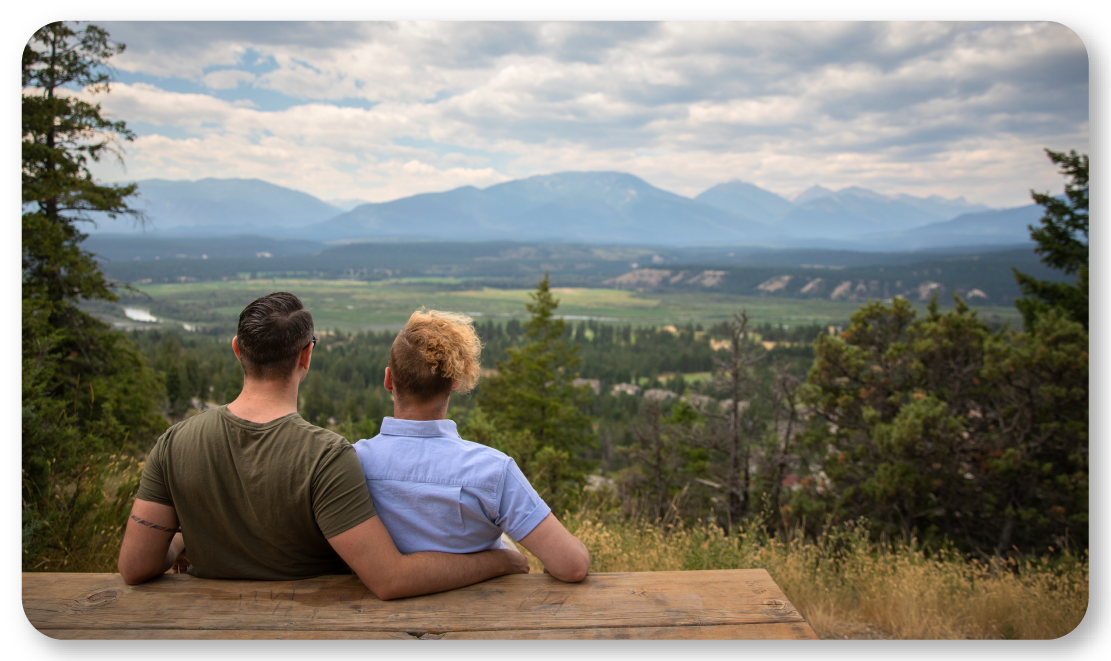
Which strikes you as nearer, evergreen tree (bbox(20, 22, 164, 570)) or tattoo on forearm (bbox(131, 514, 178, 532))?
tattoo on forearm (bbox(131, 514, 178, 532))

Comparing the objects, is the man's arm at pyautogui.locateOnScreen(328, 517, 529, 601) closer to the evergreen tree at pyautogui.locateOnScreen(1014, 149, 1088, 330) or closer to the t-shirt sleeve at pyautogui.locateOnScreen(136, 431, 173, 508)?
the t-shirt sleeve at pyautogui.locateOnScreen(136, 431, 173, 508)

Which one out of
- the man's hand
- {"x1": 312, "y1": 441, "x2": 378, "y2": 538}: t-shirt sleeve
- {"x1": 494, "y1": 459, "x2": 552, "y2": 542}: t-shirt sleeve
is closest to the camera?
{"x1": 312, "y1": 441, "x2": 378, "y2": 538}: t-shirt sleeve

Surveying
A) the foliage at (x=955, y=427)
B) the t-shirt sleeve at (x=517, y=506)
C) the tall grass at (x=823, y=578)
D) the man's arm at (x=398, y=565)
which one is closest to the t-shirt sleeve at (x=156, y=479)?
the man's arm at (x=398, y=565)

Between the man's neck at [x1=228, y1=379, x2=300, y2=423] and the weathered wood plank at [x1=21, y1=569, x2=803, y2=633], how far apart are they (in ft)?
2.15

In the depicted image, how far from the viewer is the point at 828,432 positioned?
47.6ft

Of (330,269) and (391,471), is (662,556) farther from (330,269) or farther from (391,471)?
(330,269)

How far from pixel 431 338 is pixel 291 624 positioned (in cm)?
106

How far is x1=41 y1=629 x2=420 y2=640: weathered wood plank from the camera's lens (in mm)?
1896

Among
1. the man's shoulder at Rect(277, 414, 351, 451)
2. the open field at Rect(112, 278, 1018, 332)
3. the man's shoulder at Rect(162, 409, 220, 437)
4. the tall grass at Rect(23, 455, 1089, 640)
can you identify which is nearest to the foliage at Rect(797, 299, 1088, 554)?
the tall grass at Rect(23, 455, 1089, 640)

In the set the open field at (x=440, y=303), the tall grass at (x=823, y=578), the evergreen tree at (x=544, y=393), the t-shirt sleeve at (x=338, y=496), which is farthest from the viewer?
the open field at (x=440, y=303)

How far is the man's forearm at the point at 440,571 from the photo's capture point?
199cm

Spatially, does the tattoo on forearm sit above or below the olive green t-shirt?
below

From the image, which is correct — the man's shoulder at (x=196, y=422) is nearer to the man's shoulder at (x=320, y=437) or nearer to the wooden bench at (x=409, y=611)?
the man's shoulder at (x=320, y=437)

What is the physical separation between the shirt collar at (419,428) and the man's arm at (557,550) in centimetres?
45
